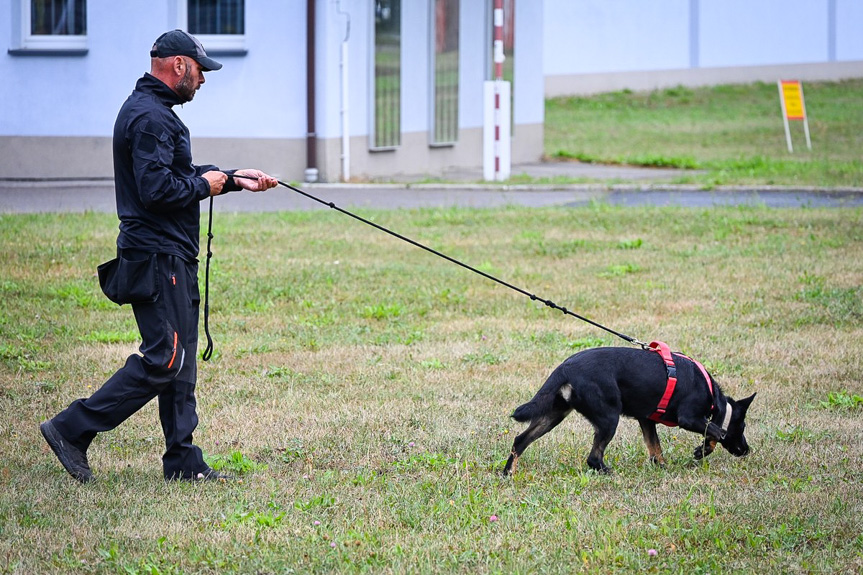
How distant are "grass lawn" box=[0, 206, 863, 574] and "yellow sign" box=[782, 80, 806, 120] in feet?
38.7

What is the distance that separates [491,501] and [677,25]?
125 feet

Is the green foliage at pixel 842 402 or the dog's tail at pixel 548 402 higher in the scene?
the dog's tail at pixel 548 402

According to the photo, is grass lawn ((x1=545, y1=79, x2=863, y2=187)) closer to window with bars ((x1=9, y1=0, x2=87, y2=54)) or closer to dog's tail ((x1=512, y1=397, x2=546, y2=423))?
window with bars ((x1=9, y1=0, x2=87, y2=54))

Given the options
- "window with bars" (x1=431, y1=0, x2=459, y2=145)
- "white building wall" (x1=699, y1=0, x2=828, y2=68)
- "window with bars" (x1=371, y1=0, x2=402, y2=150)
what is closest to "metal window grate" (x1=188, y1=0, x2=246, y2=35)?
"window with bars" (x1=371, y1=0, x2=402, y2=150)

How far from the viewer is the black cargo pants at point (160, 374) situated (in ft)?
16.9

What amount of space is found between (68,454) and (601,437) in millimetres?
2502

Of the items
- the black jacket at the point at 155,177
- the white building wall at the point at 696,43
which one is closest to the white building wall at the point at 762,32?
the white building wall at the point at 696,43

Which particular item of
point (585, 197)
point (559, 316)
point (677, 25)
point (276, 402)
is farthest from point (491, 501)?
point (677, 25)

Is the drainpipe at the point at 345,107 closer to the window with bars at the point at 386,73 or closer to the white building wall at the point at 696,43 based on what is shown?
the window with bars at the point at 386,73

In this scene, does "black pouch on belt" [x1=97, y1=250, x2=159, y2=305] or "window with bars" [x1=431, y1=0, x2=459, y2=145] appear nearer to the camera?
"black pouch on belt" [x1=97, y1=250, x2=159, y2=305]

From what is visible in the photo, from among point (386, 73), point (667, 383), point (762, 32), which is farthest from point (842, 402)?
point (762, 32)

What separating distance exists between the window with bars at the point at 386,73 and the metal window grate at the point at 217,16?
2.33 meters

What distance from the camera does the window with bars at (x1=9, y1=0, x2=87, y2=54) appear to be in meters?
17.7

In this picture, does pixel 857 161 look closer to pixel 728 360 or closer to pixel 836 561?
pixel 728 360
